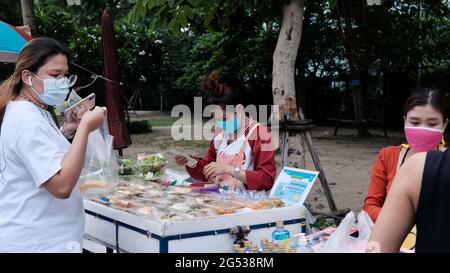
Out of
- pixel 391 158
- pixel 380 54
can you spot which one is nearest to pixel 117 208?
pixel 391 158

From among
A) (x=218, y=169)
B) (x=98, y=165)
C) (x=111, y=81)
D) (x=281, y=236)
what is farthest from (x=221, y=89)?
(x=111, y=81)

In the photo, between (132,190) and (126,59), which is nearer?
(132,190)

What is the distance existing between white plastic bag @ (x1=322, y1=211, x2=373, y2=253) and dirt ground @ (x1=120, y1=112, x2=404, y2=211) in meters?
2.19

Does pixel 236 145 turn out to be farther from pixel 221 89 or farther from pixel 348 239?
pixel 348 239

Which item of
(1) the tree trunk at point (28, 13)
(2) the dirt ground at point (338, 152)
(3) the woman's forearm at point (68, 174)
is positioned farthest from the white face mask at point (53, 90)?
(1) the tree trunk at point (28, 13)

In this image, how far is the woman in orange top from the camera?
243cm

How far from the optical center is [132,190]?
10.4 feet

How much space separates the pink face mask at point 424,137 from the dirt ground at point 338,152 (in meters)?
1.97

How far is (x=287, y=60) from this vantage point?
4.65m

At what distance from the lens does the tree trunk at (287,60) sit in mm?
4605

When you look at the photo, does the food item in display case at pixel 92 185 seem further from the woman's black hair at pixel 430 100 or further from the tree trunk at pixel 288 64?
the tree trunk at pixel 288 64

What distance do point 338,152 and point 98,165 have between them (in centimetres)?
892
